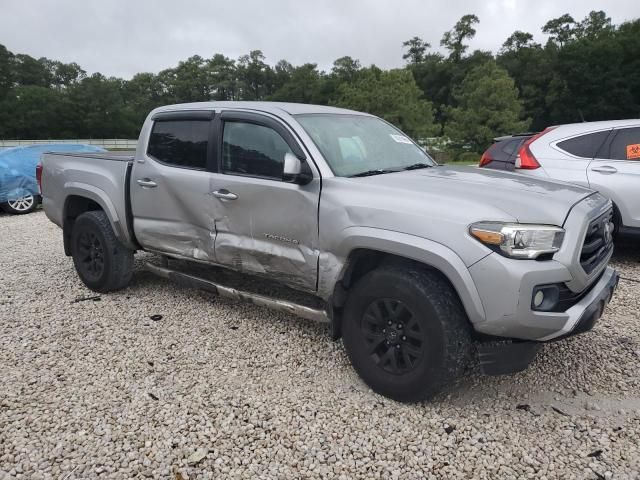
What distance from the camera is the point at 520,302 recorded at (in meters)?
2.41

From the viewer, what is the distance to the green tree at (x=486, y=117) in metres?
34.6

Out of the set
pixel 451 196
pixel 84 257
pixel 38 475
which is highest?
pixel 451 196

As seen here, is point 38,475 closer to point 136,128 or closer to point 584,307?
point 584,307

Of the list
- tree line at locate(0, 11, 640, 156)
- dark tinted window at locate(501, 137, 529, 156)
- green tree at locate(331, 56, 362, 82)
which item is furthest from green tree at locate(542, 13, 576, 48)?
dark tinted window at locate(501, 137, 529, 156)

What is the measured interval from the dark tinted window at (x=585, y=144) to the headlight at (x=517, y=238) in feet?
12.4

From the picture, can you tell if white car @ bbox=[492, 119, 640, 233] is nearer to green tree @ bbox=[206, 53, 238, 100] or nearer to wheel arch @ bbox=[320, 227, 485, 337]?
wheel arch @ bbox=[320, 227, 485, 337]

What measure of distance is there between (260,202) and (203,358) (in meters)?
1.24

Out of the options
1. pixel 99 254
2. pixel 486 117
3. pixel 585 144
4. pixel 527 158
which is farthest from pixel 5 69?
pixel 585 144

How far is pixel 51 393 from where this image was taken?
3074mm

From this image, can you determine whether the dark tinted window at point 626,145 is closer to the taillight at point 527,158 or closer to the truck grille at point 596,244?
the taillight at point 527,158

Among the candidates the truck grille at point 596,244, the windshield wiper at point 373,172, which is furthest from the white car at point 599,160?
the windshield wiper at point 373,172

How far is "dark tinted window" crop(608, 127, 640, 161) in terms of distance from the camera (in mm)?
5446

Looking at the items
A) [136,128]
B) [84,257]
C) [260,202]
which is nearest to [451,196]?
[260,202]

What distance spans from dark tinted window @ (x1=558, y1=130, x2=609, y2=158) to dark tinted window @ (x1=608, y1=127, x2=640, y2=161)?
0.46 ft
